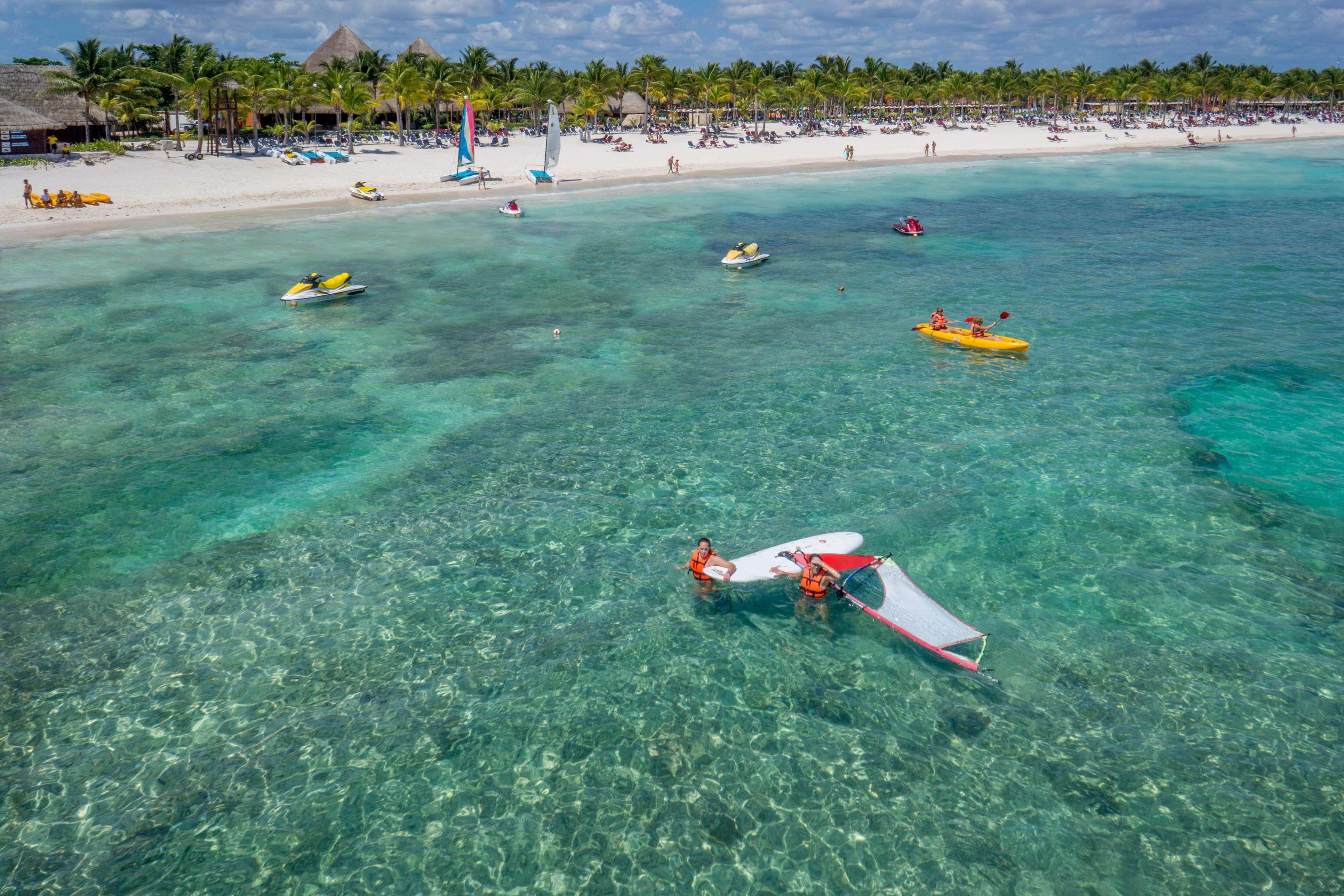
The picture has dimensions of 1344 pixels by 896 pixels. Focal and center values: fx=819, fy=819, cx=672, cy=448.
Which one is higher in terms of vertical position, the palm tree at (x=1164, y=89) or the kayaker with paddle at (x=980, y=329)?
the palm tree at (x=1164, y=89)

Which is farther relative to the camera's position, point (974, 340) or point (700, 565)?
point (974, 340)

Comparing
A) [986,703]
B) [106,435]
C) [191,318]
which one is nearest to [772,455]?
[986,703]

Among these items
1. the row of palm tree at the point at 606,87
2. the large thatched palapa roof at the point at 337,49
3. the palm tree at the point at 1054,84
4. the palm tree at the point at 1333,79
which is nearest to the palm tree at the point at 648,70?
the row of palm tree at the point at 606,87

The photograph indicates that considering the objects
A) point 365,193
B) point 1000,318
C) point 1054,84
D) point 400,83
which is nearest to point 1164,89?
point 1054,84

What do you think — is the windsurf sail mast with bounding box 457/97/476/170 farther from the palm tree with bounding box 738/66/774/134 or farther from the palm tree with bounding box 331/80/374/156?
the palm tree with bounding box 738/66/774/134

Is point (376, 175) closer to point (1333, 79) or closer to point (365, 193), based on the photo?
point (365, 193)

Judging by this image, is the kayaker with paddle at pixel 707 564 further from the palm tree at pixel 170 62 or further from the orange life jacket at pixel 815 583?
the palm tree at pixel 170 62

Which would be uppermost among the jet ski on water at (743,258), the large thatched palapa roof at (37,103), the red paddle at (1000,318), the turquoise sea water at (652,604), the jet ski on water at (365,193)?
the large thatched palapa roof at (37,103)
